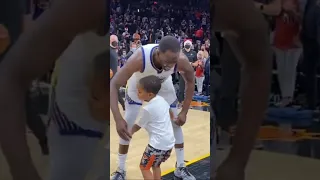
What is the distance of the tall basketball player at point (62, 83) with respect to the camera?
5.24 feet

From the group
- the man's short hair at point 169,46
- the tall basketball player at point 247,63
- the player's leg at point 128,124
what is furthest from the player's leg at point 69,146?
the player's leg at point 128,124

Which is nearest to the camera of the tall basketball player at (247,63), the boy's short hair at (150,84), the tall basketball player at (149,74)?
the tall basketball player at (247,63)

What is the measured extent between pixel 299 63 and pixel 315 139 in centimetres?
31

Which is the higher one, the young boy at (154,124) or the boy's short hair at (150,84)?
the boy's short hair at (150,84)

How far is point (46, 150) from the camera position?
169 centimetres

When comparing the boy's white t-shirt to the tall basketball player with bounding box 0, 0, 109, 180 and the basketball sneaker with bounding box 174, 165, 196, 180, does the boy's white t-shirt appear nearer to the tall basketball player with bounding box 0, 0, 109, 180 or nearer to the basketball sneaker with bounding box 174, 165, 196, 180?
the basketball sneaker with bounding box 174, 165, 196, 180

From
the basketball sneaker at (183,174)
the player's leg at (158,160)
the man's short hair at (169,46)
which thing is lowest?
the basketball sneaker at (183,174)

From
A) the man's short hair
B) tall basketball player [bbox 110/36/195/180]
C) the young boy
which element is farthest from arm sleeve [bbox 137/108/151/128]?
the man's short hair

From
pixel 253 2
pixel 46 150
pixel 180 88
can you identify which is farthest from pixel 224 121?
pixel 180 88

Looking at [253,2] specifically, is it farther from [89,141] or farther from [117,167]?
[117,167]

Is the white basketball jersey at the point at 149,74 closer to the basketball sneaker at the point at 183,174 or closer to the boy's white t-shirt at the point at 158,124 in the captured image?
the boy's white t-shirt at the point at 158,124

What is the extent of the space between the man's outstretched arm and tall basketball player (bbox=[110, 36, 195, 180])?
33.9 inches

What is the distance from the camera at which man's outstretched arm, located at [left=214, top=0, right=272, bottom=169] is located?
1583 mm

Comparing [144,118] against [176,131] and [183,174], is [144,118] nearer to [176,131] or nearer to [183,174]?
[176,131]
